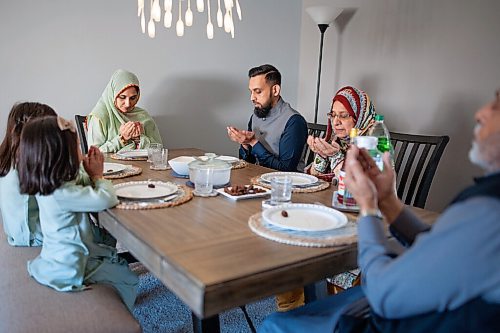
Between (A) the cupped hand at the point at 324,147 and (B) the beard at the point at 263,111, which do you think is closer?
(A) the cupped hand at the point at 324,147

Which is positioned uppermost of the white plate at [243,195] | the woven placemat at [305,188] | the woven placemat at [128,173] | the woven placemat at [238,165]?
the white plate at [243,195]

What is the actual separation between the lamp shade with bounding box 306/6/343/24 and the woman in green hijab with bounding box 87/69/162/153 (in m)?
1.28

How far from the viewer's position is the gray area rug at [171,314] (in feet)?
6.46

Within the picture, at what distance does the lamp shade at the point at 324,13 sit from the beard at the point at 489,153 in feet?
7.58

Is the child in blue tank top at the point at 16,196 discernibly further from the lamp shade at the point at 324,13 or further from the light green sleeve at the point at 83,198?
the lamp shade at the point at 324,13

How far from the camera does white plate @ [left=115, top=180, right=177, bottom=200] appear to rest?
142 cm

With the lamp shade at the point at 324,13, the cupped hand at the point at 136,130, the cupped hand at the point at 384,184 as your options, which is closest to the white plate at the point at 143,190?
the cupped hand at the point at 384,184

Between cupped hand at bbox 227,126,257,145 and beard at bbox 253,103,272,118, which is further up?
beard at bbox 253,103,272,118

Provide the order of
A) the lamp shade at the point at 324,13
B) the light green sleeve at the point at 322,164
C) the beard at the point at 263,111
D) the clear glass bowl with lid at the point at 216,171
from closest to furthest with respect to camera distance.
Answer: the clear glass bowl with lid at the point at 216,171 → the light green sleeve at the point at 322,164 → the beard at the point at 263,111 → the lamp shade at the point at 324,13

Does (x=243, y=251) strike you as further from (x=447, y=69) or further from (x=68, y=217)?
(x=447, y=69)

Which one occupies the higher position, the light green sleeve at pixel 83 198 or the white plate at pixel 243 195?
the light green sleeve at pixel 83 198

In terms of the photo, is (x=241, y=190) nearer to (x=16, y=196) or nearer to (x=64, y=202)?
(x=64, y=202)

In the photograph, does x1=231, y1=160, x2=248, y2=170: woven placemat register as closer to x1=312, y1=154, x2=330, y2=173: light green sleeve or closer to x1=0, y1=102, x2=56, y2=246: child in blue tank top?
x1=312, y1=154, x2=330, y2=173: light green sleeve

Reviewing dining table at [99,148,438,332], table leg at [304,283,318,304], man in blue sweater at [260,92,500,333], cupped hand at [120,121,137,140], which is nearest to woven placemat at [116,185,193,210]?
dining table at [99,148,438,332]
